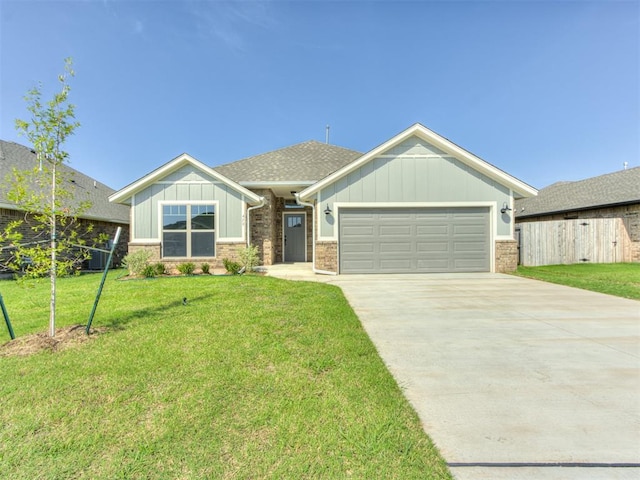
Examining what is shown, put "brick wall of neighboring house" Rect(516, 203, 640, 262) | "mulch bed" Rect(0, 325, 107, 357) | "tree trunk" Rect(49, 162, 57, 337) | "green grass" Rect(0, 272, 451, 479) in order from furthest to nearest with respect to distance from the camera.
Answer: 1. "brick wall of neighboring house" Rect(516, 203, 640, 262)
2. "tree trunk" Rect(49, 162, 57, 337)
3. "mulch bed" Rect(0, 325, 107, 357)
4. "green grass" Rect(0, 272, 451, 479)

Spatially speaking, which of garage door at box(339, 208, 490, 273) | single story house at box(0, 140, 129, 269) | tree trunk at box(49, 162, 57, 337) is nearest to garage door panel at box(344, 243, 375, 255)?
garage door at box(339, 208, 490, 273)

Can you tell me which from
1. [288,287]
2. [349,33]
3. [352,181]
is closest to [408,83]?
[349,33]

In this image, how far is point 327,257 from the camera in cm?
1027

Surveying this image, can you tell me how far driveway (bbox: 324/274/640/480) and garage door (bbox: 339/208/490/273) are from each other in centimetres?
423

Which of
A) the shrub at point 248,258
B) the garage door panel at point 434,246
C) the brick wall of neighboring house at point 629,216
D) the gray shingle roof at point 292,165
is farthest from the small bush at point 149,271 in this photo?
the brick wall of neighboring house at point 629,216

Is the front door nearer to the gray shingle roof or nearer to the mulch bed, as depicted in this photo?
the gray shingle roof

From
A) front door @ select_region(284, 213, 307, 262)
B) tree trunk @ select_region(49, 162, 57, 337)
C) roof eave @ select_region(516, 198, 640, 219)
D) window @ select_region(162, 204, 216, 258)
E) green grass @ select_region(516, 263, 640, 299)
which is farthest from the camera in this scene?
front door @ select_region(284, 213, 307, 262)

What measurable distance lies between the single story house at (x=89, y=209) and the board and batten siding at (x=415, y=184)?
934 centimetres

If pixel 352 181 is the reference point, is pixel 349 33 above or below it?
above

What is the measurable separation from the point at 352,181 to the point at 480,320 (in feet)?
22.2

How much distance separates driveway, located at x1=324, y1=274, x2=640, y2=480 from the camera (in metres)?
1.90

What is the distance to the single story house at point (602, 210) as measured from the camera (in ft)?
43.0

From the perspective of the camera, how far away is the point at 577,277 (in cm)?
916

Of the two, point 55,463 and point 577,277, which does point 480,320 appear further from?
point 577,277
